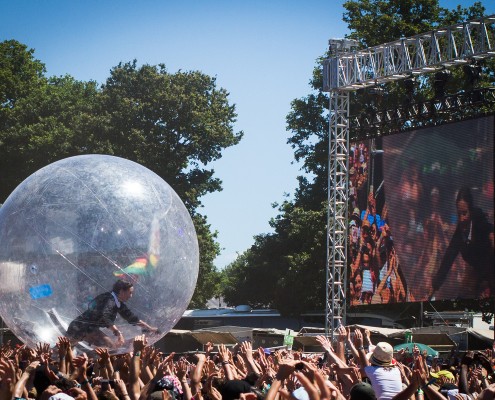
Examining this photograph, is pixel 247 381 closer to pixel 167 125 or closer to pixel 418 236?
pixel 418 236

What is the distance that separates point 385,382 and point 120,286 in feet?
14.3

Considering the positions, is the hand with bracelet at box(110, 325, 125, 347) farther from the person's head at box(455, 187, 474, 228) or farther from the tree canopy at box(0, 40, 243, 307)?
the tree canopy at box(0, 40, 243, 307)

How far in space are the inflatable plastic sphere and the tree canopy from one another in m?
30.7

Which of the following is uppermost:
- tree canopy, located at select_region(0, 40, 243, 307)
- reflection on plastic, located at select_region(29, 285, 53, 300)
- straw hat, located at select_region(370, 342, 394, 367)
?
tree canopy, located at select_region(0, 40, 243, 307)

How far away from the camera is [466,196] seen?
22.0 meters

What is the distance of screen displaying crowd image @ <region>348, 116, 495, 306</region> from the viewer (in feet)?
71.6

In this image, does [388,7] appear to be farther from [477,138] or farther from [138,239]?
[138,239]

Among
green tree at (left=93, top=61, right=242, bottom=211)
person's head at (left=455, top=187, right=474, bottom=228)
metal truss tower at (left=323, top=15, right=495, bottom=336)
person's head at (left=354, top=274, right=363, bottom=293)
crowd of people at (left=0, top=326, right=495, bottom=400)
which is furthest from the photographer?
green tree at (left=93, top=61, right=242, bottom=211)

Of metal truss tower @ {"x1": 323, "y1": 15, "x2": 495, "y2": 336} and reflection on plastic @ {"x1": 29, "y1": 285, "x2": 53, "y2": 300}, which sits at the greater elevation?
metal truss tower @ {"x1": 323, "y1": 15, "x2": 495, "y2": 336}

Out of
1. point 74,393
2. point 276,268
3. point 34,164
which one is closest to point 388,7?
point 276,268

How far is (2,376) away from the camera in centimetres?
755

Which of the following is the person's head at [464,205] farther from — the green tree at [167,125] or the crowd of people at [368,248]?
the green tree at [167,125]

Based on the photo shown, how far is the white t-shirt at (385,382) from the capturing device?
7715 millimetres

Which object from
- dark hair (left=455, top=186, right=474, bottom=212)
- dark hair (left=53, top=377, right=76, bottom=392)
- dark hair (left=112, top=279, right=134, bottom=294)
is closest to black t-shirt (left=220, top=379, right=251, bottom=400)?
dark hair (left=53, top=377, right=76, bottom=392)
